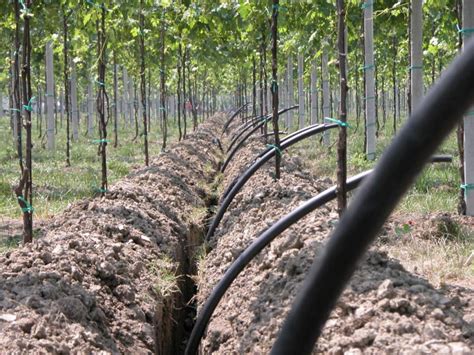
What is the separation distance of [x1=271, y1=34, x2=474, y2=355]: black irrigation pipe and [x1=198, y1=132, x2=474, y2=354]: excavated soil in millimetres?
1253

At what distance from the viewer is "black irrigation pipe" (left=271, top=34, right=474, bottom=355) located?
1.91 ft

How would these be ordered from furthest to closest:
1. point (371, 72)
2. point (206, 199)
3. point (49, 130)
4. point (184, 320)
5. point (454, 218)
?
1. point (49, 130)
2. point (371, 72)
3. point (206, 199)
4. point (454, 218)
5. point (184, 320)

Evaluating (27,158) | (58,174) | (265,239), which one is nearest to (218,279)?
(265,239)

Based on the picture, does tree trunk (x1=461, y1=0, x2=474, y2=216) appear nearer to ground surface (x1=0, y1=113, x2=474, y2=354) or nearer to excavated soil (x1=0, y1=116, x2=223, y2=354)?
ground surface (x1=0, y1=113, x2=474, y2=354)

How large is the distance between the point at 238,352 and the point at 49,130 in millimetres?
10683

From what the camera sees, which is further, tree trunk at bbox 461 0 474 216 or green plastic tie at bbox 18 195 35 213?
tree trunk at bbox 461 0 474 216

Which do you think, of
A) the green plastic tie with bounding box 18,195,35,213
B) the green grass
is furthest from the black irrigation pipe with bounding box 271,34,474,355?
the green grass

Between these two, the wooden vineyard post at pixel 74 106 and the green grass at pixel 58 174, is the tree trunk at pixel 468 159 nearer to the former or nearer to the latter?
the green grass at pixel 58 174

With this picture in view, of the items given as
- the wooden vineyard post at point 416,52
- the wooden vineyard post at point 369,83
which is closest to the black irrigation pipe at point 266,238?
the wooden vineyard post at point 416,52

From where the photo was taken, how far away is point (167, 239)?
14.4ft

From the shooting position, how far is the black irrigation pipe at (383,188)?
58 cm

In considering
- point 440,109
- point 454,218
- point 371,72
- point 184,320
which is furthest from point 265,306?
point 371,72

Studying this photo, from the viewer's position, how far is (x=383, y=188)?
62 centimetres

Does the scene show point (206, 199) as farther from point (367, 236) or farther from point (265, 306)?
point (367, 236)
